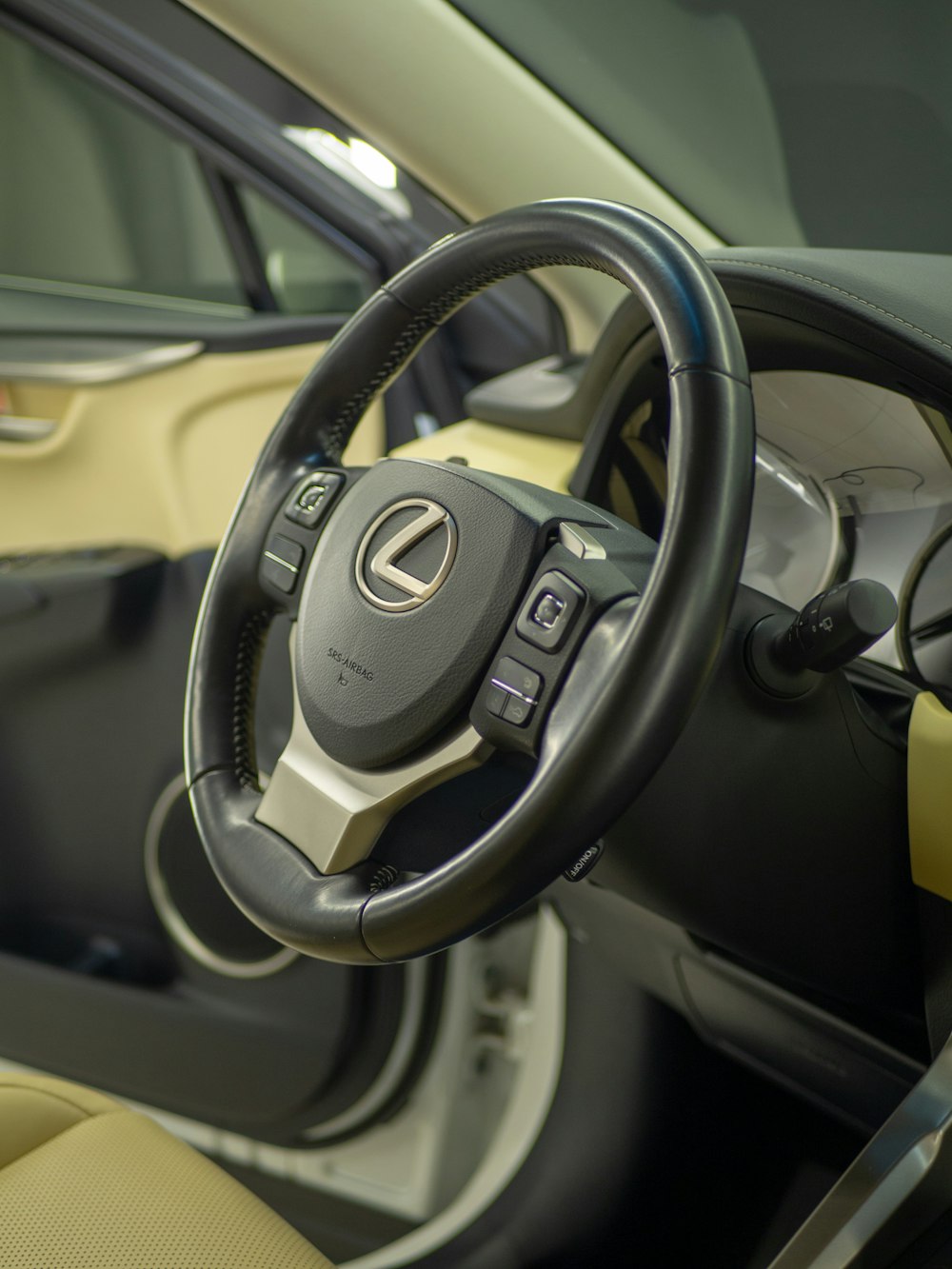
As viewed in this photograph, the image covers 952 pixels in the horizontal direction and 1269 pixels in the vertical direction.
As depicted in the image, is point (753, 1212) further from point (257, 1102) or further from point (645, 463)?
point (645, 463)

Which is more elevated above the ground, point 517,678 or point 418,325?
point 418,325

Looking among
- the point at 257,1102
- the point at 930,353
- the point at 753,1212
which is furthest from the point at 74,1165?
the point at 930,353

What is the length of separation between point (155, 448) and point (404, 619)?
3.84ft

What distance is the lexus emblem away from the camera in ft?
2.08

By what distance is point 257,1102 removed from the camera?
1293mm

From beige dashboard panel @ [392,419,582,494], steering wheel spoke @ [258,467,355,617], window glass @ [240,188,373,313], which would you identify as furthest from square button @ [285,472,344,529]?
window glass @ [240,188,373,313]

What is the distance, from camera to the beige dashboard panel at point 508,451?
3.49 ft

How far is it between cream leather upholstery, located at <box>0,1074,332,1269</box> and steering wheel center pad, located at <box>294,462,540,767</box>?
37cm

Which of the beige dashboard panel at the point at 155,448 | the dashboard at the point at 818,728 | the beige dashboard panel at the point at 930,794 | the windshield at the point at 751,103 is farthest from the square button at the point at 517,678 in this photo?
the beige dashboard panel at the point at 155,448

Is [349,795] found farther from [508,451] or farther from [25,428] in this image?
[25,428]

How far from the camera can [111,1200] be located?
0.76 metres

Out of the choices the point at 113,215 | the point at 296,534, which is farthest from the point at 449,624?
the point at 113,215

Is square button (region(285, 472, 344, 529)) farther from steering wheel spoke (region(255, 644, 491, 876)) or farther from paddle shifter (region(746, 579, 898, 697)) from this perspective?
paddle shifter (region(746, 579, 898, 697))

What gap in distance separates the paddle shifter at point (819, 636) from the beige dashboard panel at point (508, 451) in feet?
1.27
